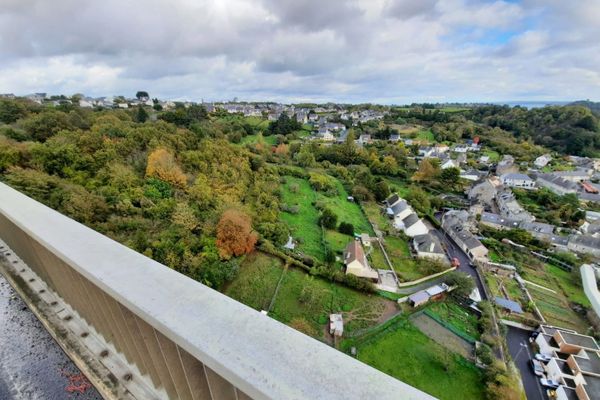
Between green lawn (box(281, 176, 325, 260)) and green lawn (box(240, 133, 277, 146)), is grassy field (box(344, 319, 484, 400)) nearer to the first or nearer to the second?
green lawn (box(281, 176, 325, 260))

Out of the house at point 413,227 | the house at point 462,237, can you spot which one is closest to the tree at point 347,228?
the house at point 413,227

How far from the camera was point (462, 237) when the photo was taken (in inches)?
640

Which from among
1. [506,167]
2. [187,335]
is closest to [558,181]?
[506,167]

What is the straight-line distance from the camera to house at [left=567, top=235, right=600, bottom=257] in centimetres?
1556

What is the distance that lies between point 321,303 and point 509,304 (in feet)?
28.7

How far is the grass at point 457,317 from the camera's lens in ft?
33.4

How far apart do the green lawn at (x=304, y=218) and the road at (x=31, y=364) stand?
12002 millimetres

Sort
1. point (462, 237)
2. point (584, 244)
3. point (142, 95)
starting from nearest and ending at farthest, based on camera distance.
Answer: point (584, 244)
point (462, 237)
point (142, 95)

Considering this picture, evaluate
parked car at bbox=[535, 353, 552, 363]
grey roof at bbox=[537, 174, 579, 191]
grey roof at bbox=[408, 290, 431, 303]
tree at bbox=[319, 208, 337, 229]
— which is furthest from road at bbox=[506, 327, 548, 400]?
grey roof at bbox=[537, 174, 579, 191]

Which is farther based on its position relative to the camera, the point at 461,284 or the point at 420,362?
the point at 461,284

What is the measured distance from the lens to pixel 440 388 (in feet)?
26.5

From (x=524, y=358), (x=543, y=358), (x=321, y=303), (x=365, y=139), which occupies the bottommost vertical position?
(x=524, y=358)

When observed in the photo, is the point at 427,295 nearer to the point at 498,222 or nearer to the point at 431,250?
the point at 431,250

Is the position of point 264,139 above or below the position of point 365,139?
above
